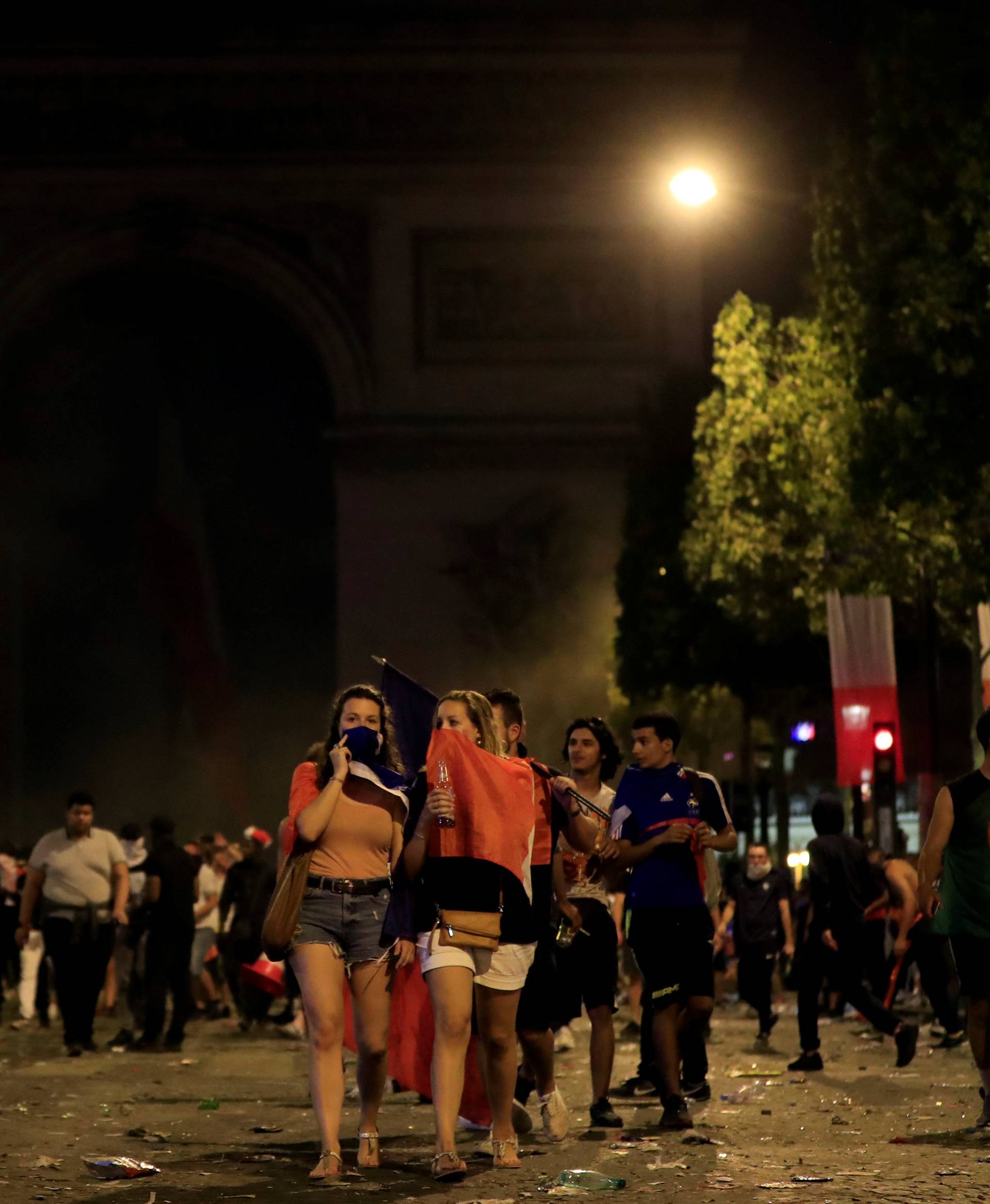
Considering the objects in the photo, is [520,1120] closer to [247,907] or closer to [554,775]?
[554,775]

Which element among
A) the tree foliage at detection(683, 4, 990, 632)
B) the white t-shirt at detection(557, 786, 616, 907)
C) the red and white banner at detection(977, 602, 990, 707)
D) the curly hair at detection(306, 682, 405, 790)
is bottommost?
the white t-shirt at detection(557, 786, 616, 907)

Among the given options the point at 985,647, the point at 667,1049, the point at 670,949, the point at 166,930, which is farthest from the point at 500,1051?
the point at 985,647

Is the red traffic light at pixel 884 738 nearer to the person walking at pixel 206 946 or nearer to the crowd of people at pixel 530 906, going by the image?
the person walking at pixel 206 946

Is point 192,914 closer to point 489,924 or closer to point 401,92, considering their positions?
point 489,924

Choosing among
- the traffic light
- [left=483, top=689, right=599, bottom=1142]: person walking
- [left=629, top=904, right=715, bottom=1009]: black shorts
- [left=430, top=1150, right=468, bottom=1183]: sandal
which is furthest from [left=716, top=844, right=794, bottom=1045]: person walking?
[left=430, top=1150, right=468, bottom=1183]: sandal

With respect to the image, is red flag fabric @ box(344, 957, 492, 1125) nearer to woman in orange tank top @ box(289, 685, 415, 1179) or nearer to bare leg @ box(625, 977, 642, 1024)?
woman in orange tank top @ box(289, 685, 415, 1179)

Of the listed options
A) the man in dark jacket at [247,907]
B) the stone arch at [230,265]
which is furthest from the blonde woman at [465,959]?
the stone arch at [230,265]

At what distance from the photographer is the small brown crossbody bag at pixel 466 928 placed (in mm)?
8305

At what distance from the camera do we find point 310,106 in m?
40.5

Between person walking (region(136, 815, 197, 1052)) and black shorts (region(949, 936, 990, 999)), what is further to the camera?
person walking (region(136, 815, 197, 1052))

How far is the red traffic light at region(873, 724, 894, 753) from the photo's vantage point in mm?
22812

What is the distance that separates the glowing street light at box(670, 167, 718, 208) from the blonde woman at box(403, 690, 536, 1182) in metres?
10.4

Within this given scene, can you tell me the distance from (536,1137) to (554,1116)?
23 centimetres

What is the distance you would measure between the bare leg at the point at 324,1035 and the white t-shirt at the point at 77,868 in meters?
7.26
